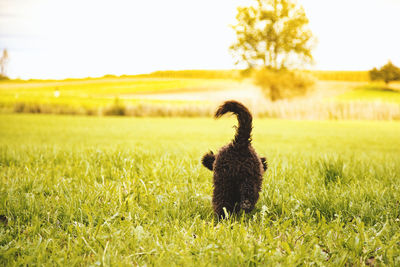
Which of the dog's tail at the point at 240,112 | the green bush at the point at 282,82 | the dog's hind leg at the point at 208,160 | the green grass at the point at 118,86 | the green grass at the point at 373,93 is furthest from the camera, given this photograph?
the green grass at the point at 373,93

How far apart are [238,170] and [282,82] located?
42186mm

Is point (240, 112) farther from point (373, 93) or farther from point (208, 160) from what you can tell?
point (373, 93)

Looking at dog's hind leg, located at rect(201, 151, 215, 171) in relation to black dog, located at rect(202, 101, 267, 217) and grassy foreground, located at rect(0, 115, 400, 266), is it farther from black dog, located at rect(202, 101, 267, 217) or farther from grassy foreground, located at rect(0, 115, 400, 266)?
grassy foreground, located at rect(0, 115, 400, 266)

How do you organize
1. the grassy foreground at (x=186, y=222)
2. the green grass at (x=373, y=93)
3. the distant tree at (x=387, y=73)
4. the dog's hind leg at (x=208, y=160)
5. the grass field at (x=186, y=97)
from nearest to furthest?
the grassy foreground at (x=186, y=222) < the dog's hind leg at (x=208, y=160) < the grass field at (x=186, y=97) < the green grass at (x=373, y=93) < the distant tree at (x=387, y=73)

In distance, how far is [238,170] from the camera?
2.73 m

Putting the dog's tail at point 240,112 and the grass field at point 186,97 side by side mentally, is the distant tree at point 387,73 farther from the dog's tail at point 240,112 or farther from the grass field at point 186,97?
the dog's tail at point 240,112

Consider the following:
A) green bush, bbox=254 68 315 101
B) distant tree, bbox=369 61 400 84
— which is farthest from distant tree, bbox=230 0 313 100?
distant tree, bbox=369 61 400 84

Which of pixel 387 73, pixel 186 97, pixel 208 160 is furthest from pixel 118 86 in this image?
pixel 208 160

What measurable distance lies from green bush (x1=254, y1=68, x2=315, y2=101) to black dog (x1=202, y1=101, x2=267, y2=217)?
135 feet

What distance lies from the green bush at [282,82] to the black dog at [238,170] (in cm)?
4117

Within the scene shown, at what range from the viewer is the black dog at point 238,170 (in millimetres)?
2688

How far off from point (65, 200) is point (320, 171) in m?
3.47

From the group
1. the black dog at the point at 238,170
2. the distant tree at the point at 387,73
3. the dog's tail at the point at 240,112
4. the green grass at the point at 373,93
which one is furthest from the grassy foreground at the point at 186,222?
the distant tree at the point at 387,73

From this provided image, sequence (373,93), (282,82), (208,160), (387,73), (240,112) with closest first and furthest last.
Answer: (240,112), (208,160), (282,82), (373,93), (387,73)
